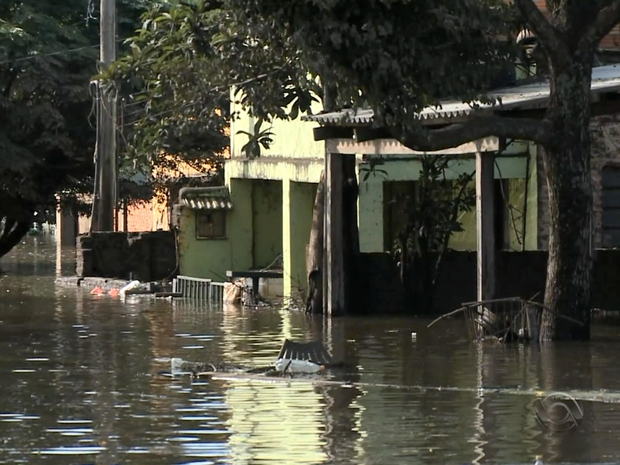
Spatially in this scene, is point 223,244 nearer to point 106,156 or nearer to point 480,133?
point 106,156

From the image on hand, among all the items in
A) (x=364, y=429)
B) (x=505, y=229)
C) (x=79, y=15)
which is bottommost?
(x=364, y=429)

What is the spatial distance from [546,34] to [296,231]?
35.5 ft

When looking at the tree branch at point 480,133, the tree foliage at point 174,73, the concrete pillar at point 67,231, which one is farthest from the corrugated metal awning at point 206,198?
the concrete pillar at point 67,231

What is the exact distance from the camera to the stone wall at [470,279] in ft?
69.6

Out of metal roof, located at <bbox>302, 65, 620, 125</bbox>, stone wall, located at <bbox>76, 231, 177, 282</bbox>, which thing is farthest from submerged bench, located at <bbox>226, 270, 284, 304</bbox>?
stone wall, located at <bbox>76, 231, 177, 282</bbox>

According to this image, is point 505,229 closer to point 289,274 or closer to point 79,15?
point 289,274

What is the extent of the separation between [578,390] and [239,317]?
9.85 meters

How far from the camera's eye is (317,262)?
904 inches

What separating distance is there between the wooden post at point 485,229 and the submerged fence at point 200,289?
783 centimetres

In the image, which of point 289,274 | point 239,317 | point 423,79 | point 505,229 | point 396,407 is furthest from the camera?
point 289,274

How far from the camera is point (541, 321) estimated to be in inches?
695

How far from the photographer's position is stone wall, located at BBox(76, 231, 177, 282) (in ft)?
106

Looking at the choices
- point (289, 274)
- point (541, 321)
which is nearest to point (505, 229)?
point (289, 274)

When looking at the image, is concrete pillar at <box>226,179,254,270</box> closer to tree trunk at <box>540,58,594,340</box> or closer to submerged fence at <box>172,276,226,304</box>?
submerged fence at <box>172,276,226,304</box>
